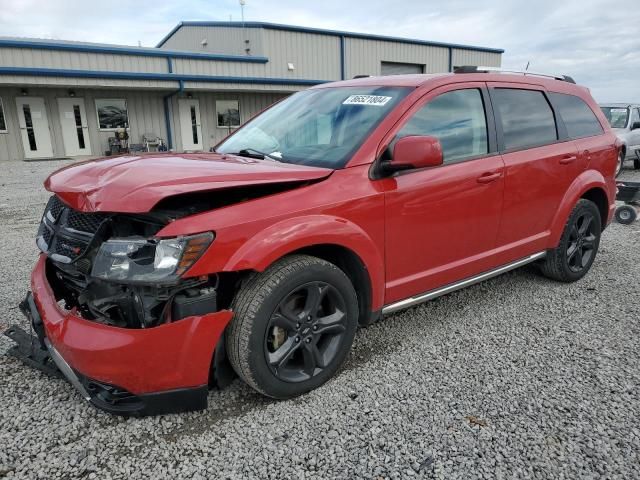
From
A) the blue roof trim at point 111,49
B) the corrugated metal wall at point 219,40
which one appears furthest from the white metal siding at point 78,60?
the corrugated metal wall at point 219,40

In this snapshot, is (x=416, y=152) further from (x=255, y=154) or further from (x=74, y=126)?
(x=74, y=126)

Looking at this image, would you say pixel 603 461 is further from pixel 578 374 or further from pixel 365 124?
pixel 365 124

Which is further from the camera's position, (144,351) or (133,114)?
(133,114)

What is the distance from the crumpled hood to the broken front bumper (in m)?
0.56

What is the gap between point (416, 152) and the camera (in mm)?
2645

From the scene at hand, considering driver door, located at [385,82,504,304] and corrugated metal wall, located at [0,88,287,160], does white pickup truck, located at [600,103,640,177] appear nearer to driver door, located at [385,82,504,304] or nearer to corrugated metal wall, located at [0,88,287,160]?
driver door, located at [385,82,504,304]

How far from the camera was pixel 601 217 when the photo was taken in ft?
15.4

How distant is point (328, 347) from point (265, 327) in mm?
518

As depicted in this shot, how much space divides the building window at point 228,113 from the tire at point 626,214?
1706cm

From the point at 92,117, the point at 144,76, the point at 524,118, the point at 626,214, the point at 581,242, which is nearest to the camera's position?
the point at 524,118

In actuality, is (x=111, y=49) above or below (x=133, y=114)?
above

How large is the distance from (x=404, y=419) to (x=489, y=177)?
181 cm

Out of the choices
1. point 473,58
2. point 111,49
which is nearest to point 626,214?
point 111,49

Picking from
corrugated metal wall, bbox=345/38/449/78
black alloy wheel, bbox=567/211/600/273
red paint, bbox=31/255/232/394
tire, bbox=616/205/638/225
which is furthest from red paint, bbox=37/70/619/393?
corrugated metal wall, bbox=345/38/449/78
